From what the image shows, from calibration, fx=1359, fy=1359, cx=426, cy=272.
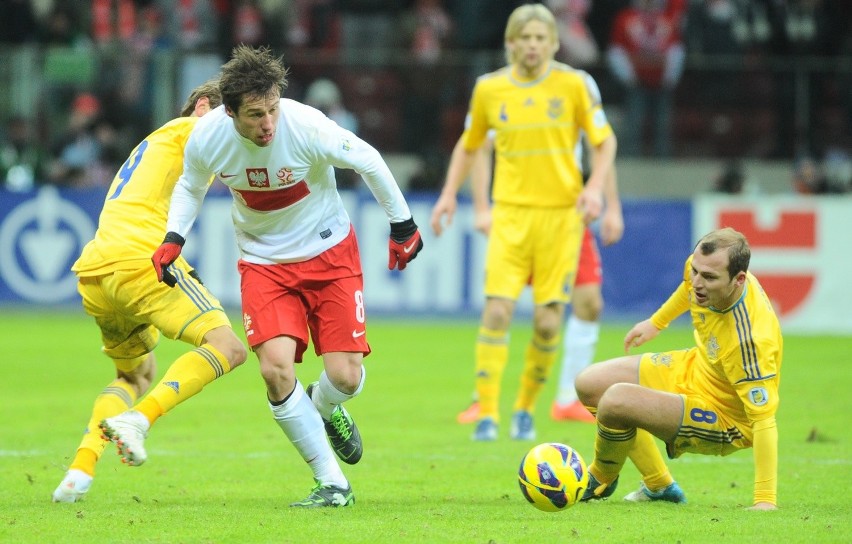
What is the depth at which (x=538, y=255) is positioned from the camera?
8.95 m

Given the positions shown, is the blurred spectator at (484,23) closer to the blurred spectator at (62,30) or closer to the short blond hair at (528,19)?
the blurred spectator at (62,30)

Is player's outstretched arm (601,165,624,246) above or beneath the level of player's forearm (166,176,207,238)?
beneath

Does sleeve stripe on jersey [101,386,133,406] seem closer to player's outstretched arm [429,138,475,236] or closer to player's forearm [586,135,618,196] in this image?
player's outstretched arm [429,138,475,236]

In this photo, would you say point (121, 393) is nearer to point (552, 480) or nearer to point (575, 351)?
point (552, 480)

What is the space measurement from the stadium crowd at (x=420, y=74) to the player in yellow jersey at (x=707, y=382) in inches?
436

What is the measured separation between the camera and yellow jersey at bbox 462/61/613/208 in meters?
8.91

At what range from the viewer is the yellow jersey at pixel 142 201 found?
6.70m

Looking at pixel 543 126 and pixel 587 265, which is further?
pixel 587 265

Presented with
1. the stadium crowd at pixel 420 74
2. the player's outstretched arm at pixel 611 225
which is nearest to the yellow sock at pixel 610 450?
the player's outstretched arm at pixel 611 225

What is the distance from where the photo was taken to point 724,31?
754 inches

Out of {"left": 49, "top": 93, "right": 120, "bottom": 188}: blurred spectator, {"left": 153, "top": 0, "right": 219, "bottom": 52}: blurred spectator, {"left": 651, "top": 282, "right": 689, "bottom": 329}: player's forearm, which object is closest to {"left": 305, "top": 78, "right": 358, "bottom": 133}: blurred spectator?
{"left": 153, "top": 0, "right": 219, "bottom": 52}: blurred spectator

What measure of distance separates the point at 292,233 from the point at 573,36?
1247cm

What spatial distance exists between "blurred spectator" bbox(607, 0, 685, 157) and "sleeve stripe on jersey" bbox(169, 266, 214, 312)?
12230 mm

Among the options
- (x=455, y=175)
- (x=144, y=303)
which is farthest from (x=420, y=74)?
(x=144, y=303)
